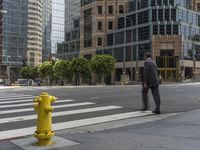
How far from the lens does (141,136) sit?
8219 mm

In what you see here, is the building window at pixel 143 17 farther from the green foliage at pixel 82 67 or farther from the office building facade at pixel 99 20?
the green foliage at pixel 82 67

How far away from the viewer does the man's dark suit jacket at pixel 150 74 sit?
480 inches

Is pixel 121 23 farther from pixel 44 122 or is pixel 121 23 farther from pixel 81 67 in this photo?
pixel 44 122

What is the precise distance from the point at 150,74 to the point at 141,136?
13.9 feet

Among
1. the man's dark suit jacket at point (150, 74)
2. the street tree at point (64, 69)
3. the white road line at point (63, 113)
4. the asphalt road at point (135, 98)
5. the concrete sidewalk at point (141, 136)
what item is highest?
the street tree at point (64, 69)

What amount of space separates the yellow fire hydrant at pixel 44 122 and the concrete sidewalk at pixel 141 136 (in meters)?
0.36

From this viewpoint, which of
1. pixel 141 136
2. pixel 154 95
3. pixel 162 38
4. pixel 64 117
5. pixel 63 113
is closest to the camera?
pixel 141 136

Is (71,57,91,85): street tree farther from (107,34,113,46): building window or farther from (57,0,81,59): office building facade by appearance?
(57,0,81,59): office building facade

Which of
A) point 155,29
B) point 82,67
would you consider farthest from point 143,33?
point 82,67

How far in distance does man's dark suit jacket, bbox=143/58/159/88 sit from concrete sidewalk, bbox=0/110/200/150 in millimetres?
1633

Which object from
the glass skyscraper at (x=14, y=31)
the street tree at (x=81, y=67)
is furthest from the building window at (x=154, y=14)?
the glass skyscraper at (x=14, y=31)

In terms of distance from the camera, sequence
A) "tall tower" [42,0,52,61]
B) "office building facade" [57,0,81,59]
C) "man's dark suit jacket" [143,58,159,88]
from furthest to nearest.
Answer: "tall tower" [42,0,52,61] → "office building facade" [57,0,81,59] → "man's dark suit jacket" [143,58,159,88]

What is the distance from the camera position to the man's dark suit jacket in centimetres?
1219

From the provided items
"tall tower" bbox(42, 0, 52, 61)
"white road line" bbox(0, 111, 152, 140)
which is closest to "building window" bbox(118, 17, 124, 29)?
"tall tower" bbox(42, 0, 52, 61)
